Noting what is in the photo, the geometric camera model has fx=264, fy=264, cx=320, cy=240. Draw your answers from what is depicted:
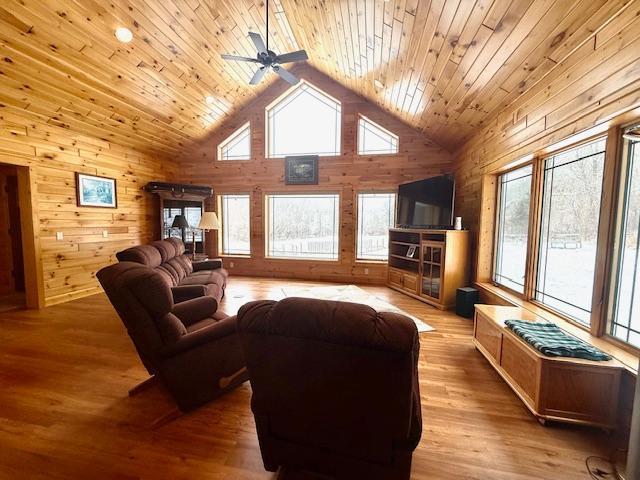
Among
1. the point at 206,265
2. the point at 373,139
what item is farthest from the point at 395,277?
the point at 206,265

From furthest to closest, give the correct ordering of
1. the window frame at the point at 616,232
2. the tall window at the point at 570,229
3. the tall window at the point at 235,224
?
the tall window at the point at 235,224 → the tall window at the point at 570,229 → the window frame at the point at 616,232

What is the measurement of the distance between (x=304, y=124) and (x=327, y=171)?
3.98ft

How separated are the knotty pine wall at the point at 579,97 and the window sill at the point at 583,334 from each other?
160cm

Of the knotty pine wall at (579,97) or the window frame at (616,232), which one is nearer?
the knotty pine wall at (579,97)

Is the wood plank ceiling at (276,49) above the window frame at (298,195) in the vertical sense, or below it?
above

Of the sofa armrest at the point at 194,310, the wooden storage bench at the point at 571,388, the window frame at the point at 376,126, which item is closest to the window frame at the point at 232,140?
the window frame at the point at 376,126

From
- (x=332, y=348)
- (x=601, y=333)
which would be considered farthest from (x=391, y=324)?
(x=601, y=333)

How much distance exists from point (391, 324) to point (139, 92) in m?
5.12

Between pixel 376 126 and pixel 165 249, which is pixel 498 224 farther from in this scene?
pixel 165 249

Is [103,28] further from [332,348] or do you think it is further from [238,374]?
[332,348]

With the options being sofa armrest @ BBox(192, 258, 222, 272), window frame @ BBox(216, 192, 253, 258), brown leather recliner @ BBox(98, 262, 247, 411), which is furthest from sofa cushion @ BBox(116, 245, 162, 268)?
window frame @ BBox(216, 192, 253, 258)

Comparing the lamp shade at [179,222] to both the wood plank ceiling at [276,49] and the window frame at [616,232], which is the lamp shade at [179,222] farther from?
the window frame at [616,232]

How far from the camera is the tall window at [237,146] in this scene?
242 inches

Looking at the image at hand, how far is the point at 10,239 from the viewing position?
4781 millimetres
